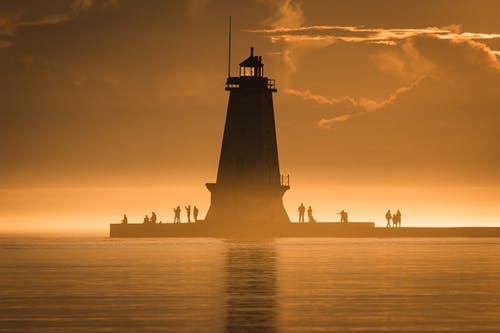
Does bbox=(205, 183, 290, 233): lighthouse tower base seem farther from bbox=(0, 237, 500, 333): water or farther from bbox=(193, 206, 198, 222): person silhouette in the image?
bbox=(0, 237, 500, 333): water

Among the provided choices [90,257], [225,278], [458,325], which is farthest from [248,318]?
[90,257]

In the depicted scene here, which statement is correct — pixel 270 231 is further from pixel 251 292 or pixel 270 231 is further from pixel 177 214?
pixel 251 292

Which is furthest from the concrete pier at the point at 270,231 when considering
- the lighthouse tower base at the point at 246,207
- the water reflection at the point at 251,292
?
the water reflection at the point at 251,292

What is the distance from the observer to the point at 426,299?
38.4m

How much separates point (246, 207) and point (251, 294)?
58790 mm

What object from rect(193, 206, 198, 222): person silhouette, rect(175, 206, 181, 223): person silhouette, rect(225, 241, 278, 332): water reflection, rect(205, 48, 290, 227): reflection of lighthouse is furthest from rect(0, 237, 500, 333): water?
rect(175, 206, 181, 223): person silhouette

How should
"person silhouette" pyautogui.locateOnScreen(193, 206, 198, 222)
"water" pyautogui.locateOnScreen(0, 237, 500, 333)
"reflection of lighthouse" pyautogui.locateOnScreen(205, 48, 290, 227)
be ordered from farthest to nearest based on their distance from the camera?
1. "person silhouette" pyautogui.locateOnScreen(193, 206, 198, 222)
2. "reflection of lighthouse" pyautogui.locateOnScreen(205, 48, 290, 227)
3. "water" pyautogui.locateOnScreen(0, 237, 500, 333)

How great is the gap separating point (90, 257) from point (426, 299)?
33193mm

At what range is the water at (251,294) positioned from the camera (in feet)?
104

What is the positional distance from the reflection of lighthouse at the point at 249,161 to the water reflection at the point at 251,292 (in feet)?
99.0

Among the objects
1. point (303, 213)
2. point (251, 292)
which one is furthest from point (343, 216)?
point (251, 292)

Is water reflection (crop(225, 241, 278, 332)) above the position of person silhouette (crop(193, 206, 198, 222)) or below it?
below

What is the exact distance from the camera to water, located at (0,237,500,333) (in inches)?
1245

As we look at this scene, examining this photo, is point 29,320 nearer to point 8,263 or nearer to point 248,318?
point 248,318
